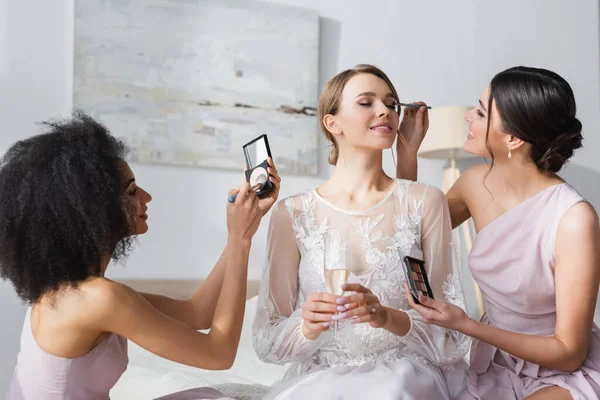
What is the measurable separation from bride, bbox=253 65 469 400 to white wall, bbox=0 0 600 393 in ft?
4.65

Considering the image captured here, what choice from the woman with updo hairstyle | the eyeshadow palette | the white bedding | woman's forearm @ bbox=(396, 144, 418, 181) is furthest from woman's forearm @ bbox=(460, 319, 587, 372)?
the white bedding

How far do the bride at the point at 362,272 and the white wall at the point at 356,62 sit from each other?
142 cm

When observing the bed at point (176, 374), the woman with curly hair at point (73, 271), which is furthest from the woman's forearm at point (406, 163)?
the woman with curly hair at point (73, 271)

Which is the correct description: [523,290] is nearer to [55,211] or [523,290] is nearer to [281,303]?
[281,303]

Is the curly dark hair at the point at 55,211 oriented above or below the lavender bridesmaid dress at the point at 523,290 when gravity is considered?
above

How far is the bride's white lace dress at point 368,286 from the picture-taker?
1562 millimetres

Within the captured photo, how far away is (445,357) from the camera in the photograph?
5.19 ft

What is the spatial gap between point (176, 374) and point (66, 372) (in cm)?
73

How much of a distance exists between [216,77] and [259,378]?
155cm

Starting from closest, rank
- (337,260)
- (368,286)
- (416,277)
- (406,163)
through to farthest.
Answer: (337,260) < (416,277) < (368,286) < (406,163)

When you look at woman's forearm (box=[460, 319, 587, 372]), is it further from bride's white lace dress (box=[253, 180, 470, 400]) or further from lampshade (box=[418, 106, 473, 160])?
lampshade (box=[418, 106, 473, 160])

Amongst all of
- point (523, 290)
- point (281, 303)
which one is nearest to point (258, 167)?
point (281, 303)

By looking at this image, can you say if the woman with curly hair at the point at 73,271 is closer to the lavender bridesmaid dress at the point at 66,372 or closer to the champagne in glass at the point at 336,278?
the lavender bridesmaid dress at the point at 66,372

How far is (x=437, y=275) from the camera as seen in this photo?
1692mm
